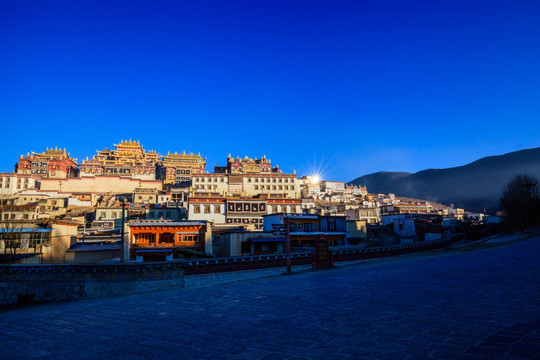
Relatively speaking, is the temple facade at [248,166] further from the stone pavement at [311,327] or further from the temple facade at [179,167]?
the stone pavement at [311,327]

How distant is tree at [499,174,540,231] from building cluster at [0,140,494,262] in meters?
10.2

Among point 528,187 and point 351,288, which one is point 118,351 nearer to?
point 351,288

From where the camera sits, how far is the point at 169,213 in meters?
57.0

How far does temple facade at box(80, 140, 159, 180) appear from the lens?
86250 mm

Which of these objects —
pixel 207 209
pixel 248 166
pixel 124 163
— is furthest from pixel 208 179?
pixel 124 163

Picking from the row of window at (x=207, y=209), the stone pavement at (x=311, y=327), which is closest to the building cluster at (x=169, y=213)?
the row of window at (x=207, y=209)

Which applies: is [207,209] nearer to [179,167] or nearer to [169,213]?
[169,213]

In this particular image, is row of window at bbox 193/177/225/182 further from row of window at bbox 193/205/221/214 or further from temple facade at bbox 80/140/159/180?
row of window at bbox 193/205/221/214

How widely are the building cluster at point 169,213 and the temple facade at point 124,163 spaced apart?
0.82 feet

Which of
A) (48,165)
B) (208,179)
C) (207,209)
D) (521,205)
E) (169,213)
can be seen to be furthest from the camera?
(48,165)

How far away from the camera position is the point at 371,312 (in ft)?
25.1

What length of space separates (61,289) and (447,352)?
22.1 metres

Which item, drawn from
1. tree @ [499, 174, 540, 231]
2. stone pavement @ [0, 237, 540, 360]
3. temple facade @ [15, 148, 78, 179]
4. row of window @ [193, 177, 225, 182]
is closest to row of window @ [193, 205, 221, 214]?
row of window @ [193, 177, 225, 182]

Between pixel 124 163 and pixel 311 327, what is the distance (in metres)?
94.8
